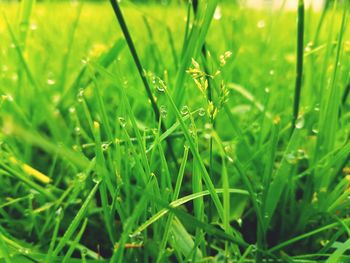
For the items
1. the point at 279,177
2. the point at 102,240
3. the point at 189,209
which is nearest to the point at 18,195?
the point at 102,240

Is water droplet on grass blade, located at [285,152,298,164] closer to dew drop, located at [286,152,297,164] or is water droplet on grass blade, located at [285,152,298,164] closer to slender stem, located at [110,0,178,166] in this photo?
dew drop, located at [286,152,297,164]

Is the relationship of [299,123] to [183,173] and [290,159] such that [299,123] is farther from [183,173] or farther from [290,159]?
[183,173]

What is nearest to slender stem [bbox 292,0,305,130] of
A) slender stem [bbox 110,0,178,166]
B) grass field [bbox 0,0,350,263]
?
grass field [bbox 0,0,350,263]

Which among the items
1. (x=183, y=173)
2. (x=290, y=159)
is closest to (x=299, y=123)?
(x=290, y=159)

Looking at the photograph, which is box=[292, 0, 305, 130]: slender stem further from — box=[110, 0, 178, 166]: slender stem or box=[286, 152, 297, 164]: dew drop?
box=[110, 0, 178, 166]: slender stem

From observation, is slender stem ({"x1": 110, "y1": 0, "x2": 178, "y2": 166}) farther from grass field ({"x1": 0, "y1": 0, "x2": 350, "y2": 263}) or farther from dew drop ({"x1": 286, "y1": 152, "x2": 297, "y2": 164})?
dew drop ({"x1": 286, "y1": 152, "x2": 297, "y2": 164})

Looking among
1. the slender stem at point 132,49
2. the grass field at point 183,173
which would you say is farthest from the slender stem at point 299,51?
the slender stem at point 132,49

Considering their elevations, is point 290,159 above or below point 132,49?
below

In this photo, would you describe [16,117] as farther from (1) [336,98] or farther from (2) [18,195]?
(1) [336,98]

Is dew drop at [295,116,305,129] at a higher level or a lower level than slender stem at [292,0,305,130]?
lower

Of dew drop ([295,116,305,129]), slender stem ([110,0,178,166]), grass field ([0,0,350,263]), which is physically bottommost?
grass field ([0,0,350,263])

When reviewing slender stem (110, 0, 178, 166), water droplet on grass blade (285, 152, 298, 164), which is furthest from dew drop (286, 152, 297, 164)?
slender stem (110, 0, 178, 166)
